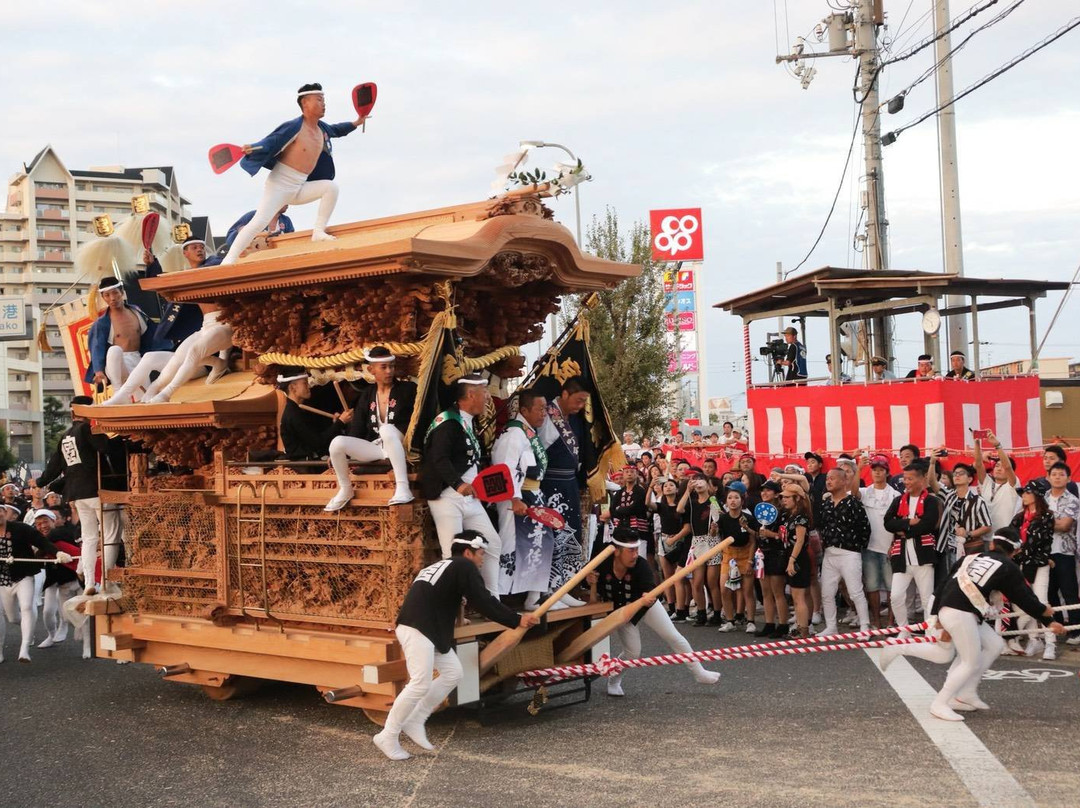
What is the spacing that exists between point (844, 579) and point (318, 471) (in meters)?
5.42

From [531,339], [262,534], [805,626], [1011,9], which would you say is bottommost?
[805,626]

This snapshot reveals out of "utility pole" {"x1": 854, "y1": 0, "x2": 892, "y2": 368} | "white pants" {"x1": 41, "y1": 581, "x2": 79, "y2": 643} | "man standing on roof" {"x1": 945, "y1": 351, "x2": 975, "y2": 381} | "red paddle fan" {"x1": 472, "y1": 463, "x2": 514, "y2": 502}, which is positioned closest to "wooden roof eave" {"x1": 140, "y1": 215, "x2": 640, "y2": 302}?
"red paddle fan" {"x1": 472, "y1": 463, "x2": 514, "y2": 502}

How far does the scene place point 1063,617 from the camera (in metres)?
10.5

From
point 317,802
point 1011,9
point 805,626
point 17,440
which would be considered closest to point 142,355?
point 317,802

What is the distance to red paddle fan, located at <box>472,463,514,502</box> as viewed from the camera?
847 cm

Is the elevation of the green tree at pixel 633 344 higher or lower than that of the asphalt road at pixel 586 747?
higher

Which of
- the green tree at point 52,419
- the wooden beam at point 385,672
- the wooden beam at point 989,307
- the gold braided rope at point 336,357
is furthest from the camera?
the green tree at point 52,419

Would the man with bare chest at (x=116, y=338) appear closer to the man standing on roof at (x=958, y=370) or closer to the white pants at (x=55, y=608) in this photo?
the white pants at (x=55, y=608)

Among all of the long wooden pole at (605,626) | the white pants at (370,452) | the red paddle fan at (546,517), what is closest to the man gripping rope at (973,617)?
the long wooden pole at (605,626)

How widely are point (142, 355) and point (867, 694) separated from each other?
729cm

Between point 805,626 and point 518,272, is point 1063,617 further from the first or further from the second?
point 518,272

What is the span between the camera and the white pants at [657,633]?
9.34m

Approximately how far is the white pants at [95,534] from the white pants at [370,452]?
342 cm

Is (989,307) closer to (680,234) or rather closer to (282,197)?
(282,197)
